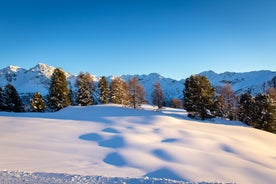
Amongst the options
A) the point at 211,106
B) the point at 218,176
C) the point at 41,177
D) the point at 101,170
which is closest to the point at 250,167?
the point at 218,176

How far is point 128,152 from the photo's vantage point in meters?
17.4

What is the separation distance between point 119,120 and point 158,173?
16.4 meters

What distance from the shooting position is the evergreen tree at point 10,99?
1933 inches

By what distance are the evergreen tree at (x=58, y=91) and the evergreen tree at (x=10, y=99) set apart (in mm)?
6178

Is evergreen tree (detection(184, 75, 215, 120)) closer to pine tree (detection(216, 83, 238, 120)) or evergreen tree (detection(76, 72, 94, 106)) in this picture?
pine tree (detection(216, 83, 238, 120))

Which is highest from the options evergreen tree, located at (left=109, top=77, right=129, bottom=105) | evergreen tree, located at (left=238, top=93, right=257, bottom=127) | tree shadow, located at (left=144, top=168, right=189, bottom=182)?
evergreen tree, located at (left=109, top=77, right=129, bottom=105)

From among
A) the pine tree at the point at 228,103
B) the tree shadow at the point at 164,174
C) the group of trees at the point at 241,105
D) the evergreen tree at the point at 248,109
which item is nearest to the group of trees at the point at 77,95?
the pine tree at the point at 228,103

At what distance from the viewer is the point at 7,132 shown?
72.2 feet

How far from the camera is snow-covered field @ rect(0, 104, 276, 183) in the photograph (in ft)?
45.0

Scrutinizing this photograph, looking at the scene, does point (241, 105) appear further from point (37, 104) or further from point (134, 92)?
point (37, 104)

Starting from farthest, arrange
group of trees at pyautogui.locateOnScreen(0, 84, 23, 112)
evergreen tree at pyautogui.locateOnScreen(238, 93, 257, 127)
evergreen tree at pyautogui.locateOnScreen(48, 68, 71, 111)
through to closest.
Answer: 1. evergreen tree at pyautogui.locateOnScreen(48, 68, 71, 111)
2. group of trees at pyautogui.locateOnScreen(0, 84, 23, 112)
3. evergreen tree at pyautogui.locateOnScreen(238, 93, 257, 127)

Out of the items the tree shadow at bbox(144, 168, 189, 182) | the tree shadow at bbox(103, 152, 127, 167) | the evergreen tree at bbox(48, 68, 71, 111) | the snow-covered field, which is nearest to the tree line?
the evergreen tree at bbox(48, 68, 71, 111)

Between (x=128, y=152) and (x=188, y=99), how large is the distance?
26.3 meters

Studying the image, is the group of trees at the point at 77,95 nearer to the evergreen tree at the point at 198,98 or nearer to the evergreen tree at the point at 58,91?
the evergreen tree at the point at 58,91
